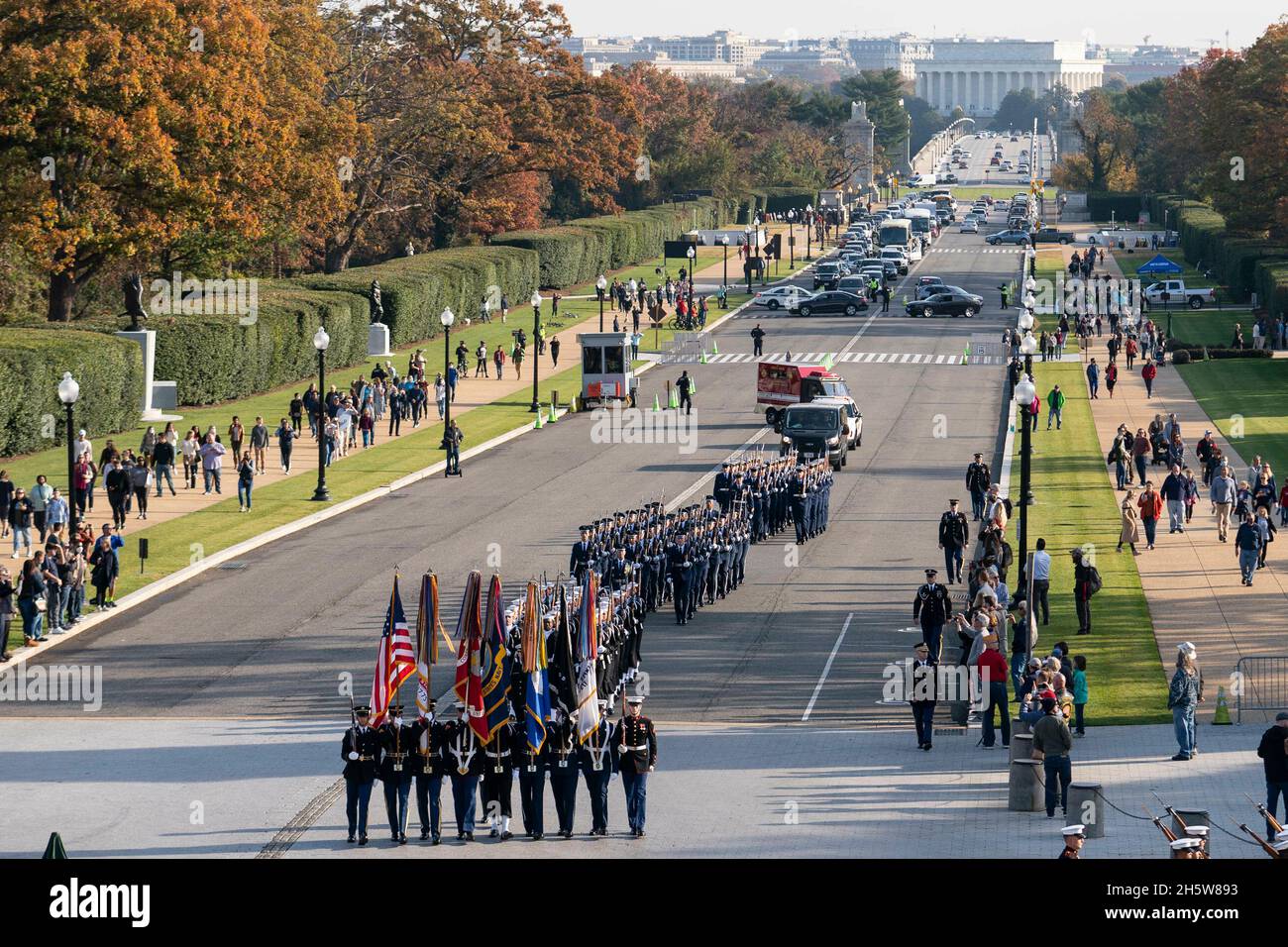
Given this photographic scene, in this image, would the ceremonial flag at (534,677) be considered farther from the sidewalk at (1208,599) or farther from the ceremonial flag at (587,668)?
the sidewalk at (1208,599)

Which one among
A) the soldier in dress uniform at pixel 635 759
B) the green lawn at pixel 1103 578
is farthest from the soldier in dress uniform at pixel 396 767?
the green lawn at pixel 1103 578

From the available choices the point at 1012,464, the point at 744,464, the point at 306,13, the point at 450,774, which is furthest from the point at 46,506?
the point at 306,13

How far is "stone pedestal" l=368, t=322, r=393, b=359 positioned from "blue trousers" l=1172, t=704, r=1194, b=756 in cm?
4946

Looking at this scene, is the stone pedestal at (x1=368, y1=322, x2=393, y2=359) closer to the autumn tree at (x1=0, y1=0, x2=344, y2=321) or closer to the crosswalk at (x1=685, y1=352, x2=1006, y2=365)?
the autumn tree at (x1=0, y1=0, x2=344, y2=321)

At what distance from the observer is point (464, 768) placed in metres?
19.0

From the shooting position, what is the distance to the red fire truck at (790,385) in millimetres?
52281

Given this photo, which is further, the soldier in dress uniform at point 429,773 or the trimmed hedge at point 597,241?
the trimmed hedge at point 597,241

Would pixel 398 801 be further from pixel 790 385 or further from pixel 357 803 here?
pixel 790 385

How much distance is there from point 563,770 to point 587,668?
6.14ft

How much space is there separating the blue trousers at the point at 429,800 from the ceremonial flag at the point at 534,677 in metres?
1.03

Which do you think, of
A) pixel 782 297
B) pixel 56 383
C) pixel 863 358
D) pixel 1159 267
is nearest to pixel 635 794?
pixel 56 383

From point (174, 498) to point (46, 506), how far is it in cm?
613
